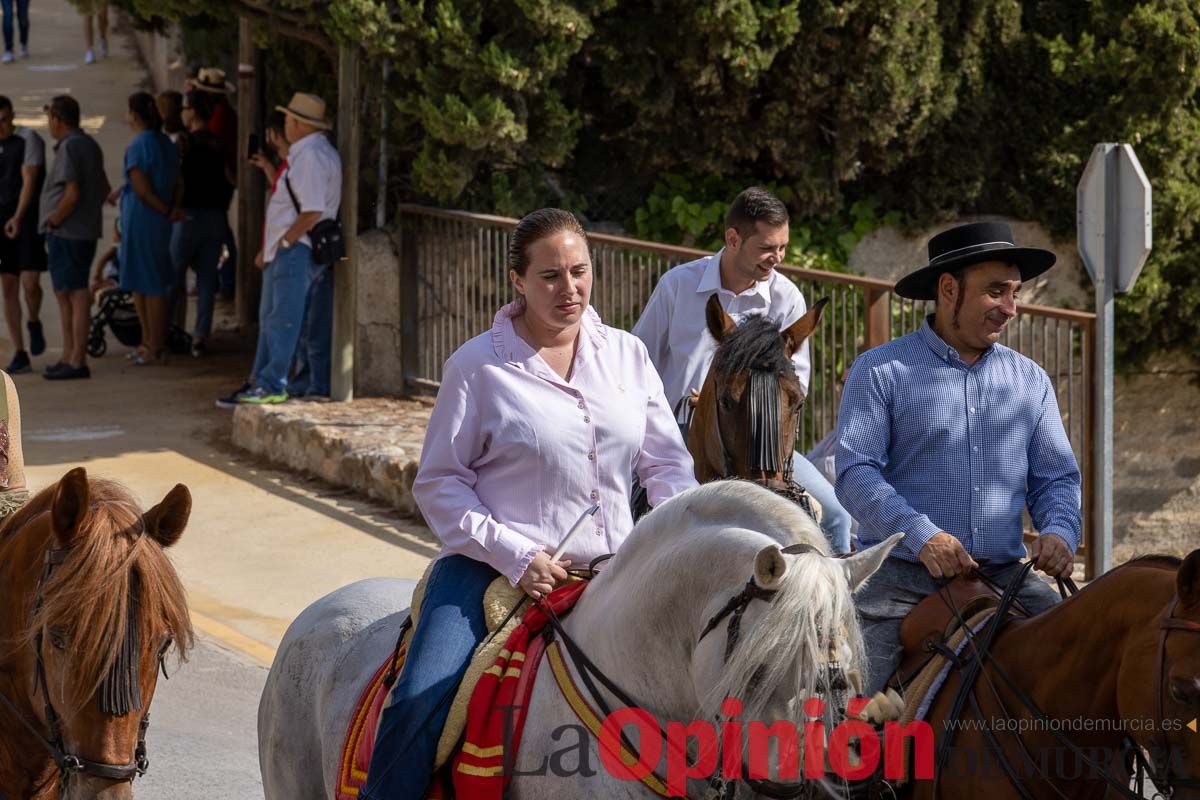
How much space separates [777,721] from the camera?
3.18m

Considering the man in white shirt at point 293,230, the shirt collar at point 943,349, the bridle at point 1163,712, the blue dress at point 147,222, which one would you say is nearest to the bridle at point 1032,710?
the bridle at point 1163,712

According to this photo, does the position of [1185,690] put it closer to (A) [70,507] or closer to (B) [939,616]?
(B) [939,616]

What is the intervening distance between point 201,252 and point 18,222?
5.58ft

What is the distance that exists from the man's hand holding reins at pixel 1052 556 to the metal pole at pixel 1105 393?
3145 mm

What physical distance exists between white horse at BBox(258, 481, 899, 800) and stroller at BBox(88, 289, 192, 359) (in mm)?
11874

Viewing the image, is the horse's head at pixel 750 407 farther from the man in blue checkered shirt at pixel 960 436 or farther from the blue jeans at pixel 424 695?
the blue jeans at pixel 424 695

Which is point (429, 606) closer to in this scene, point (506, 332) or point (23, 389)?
point (506, 332)

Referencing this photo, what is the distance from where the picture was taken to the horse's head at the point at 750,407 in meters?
5.61

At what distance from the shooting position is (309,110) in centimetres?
1190

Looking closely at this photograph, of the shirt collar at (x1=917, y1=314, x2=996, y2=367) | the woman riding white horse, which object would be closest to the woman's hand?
the woman riding white horse

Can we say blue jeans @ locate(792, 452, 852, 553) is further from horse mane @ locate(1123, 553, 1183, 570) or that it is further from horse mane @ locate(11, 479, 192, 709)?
horse mane @ locate(11, 479, 192, 709)

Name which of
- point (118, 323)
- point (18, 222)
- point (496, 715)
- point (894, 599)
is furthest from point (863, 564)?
point (118, 323)

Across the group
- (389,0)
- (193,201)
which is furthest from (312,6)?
(193,201)

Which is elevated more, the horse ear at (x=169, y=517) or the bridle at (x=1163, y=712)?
the horse ear at (x=169, y=517)
